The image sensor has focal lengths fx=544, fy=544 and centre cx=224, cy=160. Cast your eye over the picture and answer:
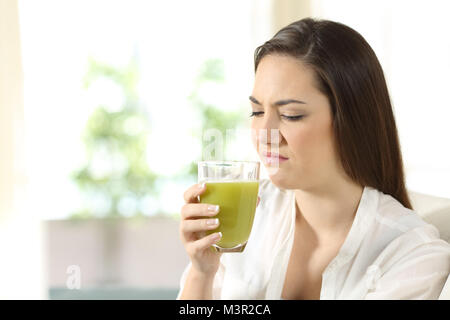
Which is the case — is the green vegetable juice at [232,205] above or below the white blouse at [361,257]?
above

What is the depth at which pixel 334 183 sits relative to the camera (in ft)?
4.94

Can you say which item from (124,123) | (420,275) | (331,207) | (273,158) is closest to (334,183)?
(331,207)

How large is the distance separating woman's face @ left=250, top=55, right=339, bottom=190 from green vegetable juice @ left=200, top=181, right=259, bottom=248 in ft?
0.43

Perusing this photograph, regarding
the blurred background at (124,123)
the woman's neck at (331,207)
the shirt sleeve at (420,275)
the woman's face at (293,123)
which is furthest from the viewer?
the blurred background at (124,123)

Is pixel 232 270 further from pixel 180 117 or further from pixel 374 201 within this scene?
pixel 180 117

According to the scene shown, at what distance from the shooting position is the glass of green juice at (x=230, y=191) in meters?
1.28

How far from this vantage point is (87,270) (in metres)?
5.95

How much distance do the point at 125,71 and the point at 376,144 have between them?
4.81 m

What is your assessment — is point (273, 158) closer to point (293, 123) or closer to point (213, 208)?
point (293, 123)

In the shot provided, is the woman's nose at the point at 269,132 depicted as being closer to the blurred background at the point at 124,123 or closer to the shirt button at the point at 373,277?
the shirt button at the point at 373,277

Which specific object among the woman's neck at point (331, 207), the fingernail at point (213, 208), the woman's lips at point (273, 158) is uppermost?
the woman's lips at point (273, 158)

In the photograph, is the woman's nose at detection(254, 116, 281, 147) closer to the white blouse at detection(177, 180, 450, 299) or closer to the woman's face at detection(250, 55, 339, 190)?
the woman's face at detection(250, 55, 339, 190)

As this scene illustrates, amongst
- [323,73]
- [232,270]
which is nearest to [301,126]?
[323,73]

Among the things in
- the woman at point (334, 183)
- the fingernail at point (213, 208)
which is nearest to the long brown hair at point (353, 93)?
the woman at point (334, 183)
